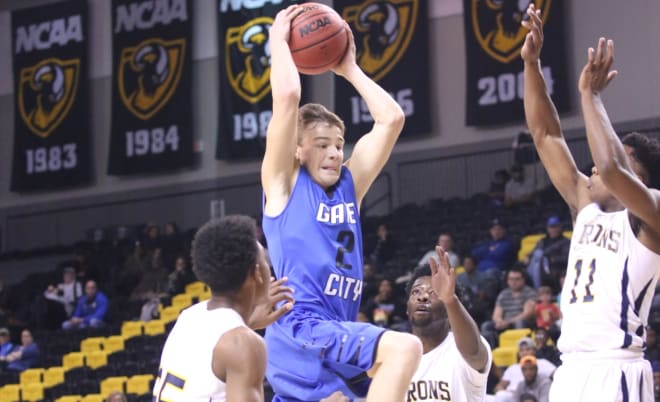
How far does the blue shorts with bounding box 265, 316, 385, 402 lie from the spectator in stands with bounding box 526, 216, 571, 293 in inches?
338

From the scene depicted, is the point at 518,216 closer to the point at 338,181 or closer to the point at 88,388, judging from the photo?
the point at 88,388

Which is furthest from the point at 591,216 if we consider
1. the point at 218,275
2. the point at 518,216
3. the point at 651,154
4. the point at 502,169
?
the point at 502,169

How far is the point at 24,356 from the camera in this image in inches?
690

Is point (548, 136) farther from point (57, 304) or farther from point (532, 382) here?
point (57, 304)

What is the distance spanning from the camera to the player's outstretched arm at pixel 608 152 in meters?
5.22

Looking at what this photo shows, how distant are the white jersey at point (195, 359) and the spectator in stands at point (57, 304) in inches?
598

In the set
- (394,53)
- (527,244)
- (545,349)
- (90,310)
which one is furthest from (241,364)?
(394,53)

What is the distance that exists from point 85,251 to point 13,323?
8.28 feet

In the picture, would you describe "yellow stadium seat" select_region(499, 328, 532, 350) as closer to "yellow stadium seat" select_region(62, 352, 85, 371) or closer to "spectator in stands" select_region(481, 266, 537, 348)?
"spectator in stands" select_region(481, 266, 537, 348)

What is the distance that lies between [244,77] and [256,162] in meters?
1.60

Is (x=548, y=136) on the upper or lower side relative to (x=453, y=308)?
upper

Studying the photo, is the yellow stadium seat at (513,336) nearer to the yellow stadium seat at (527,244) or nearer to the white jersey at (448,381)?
the yellow stadium seat at (527,244)

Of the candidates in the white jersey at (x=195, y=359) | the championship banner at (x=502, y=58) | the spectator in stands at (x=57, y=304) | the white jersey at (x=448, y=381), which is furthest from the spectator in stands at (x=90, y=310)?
the white jersey at (x=195, y=359)

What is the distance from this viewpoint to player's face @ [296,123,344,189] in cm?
570
